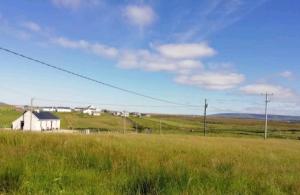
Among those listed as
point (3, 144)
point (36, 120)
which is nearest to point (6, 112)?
point (36, 120)

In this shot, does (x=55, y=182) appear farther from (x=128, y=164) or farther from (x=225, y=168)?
(x=225, y=168)

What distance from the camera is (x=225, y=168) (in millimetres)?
9180

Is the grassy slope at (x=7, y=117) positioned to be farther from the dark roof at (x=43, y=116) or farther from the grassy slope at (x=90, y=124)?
the grassy slope at (x=90, y=124)

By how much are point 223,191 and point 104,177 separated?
2.07 m

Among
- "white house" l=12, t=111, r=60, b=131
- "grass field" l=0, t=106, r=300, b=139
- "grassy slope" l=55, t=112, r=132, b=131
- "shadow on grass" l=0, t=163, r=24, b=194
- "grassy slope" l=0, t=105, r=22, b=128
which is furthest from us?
"grassy slope" l=55, t=112, r=132, b=131

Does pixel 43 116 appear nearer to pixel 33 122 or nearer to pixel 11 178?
pixel 33 122

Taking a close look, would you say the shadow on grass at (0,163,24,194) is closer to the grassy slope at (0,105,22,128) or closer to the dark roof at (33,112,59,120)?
the grassy slope at (0,105,22,128)

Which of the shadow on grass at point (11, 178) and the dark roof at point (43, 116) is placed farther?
the dark roof at point (43, 116)

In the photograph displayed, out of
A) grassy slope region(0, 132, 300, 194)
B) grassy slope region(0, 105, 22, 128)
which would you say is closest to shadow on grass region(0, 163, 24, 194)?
grassy slope region(0, 132, 300, 194)

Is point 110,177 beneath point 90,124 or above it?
above

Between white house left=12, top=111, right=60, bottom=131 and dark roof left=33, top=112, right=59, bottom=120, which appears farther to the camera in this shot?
dark roof left=33, top=112, right=59, bottom=120

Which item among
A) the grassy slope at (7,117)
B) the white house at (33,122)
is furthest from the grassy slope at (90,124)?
the grassy slope at (7,117)

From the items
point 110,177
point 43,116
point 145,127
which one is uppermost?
point 110,177

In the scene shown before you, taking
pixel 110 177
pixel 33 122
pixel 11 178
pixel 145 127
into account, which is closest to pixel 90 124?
pixel 145 127
